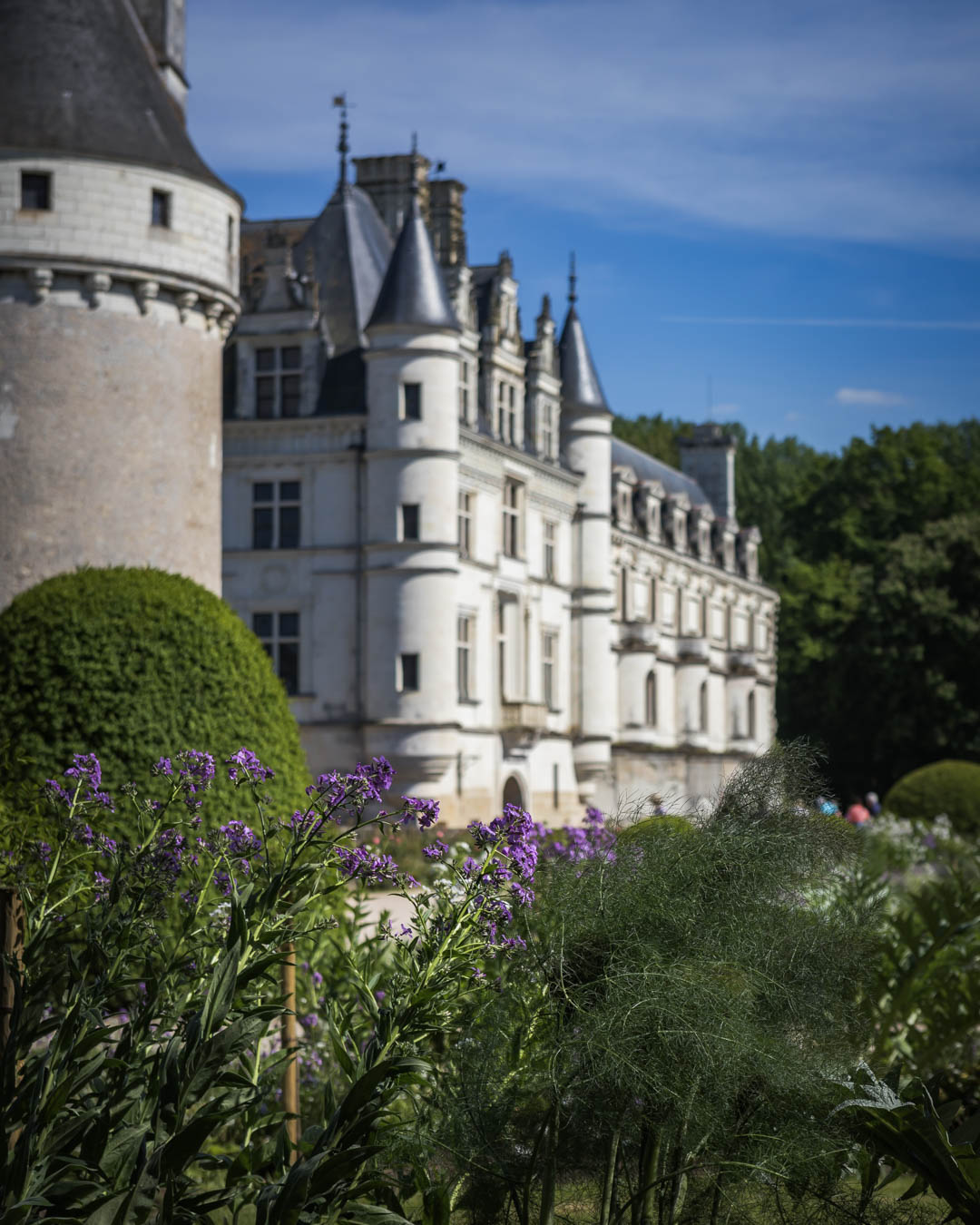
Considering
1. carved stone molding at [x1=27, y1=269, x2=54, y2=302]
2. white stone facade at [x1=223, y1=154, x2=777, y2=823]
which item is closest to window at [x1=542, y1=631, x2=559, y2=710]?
white stone facade at [x1=223, y1=154, x2=777, y2=823]

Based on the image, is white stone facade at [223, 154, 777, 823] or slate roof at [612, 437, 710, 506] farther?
slate roof at [612, 437, 710, 506]

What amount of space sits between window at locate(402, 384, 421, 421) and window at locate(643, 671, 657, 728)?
14.6 m

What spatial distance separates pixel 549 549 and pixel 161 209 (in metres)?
18.9

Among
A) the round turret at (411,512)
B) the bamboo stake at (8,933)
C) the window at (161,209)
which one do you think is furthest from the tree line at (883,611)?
the bamboo stake at (8,933)

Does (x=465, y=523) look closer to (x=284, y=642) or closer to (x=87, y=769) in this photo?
(x=284, y=642)

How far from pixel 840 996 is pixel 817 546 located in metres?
52.4

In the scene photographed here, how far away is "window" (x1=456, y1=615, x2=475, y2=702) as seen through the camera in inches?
1194

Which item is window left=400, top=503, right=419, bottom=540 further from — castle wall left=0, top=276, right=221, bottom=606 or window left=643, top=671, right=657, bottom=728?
window left=643, top=671, right=657, bottom=728

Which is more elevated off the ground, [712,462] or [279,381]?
[712,462]

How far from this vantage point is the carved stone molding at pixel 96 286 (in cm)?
1691

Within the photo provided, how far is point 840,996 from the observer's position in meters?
5.01

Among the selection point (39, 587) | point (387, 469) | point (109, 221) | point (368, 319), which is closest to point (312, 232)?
point (368, 319)

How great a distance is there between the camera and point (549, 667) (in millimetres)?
35219

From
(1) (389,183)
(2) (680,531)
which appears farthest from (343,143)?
(2) (680,531)
